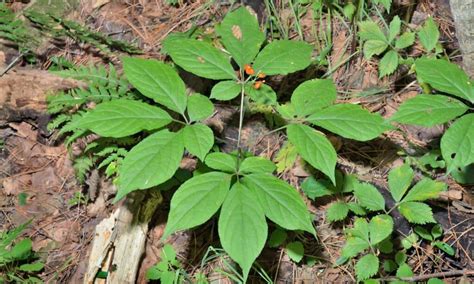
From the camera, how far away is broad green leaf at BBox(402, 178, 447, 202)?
2.05 meters

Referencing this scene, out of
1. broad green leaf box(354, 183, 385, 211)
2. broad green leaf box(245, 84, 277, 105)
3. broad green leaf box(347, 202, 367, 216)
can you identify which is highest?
broad green leaf box(245, 84, 277, 105)

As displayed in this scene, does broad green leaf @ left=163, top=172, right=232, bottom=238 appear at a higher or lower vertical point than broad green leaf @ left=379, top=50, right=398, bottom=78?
higher

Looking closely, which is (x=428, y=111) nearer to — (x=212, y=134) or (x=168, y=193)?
(x=212, y=134)

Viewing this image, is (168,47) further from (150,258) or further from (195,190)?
(150,258)

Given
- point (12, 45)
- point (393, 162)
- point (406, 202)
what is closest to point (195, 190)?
point (406, 202)

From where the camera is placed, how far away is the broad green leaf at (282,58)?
2.00 metres

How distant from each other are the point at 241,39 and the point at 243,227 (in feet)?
2.78

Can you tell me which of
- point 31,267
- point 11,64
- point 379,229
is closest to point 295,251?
point 379,229

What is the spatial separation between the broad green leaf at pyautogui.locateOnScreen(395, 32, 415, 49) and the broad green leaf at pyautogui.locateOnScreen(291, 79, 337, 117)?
2.46ft

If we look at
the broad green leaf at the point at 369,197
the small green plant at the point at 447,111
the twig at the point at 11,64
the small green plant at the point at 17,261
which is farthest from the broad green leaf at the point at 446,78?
the twig at the point at 11,64

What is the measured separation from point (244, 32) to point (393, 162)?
103 centimetres

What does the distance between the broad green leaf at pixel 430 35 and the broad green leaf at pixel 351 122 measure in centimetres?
75

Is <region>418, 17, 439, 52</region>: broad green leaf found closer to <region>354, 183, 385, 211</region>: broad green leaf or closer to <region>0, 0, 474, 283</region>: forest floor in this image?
<region>0, 0, 474, 283</region>: forest floor

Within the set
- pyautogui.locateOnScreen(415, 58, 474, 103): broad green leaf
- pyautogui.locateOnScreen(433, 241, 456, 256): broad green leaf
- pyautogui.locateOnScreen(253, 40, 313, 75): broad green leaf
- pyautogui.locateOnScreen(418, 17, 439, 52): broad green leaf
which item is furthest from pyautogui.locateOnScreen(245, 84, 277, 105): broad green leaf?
pyautogui.locateOnScreen(433, 241, 456, 256): broad green leaf
